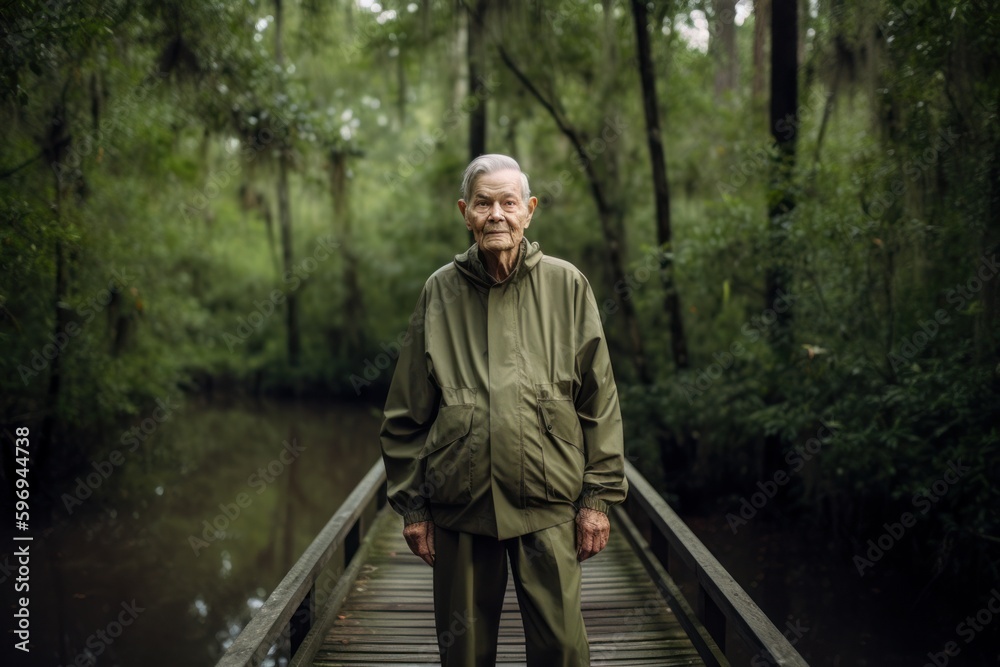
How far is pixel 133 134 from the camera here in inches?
291

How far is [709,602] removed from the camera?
3385mm

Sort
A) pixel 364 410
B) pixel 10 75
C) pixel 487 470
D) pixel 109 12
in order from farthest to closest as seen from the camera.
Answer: pixel 364 410 → pixel 109 12 → pixel 10 75 → pixel 487 470

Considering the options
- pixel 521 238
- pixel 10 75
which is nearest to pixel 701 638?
pixel 521 238

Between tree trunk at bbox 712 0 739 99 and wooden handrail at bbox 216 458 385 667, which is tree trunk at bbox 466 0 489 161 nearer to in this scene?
tree trunk at bbox 712 0 739 99

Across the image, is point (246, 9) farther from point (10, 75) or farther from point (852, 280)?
point (852, 280)

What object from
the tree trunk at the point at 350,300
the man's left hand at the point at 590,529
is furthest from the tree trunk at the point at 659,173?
the tree trunk at the point at 350,300

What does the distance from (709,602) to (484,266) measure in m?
1.97

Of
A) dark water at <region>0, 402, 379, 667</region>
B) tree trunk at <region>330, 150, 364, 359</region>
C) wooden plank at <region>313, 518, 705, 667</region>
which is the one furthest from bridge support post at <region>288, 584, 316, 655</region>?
tree trunk at <region>330, 150, 364, 359</region>

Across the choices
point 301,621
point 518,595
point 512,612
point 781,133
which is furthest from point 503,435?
point 781,133

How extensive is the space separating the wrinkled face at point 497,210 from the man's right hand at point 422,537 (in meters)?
0.80

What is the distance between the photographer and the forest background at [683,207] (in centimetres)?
477

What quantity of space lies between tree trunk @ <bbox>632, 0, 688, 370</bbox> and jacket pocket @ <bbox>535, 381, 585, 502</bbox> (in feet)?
16.0

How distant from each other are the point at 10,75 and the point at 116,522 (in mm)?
5044

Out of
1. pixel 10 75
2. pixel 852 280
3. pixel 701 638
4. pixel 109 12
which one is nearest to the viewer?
pixel 701 638
